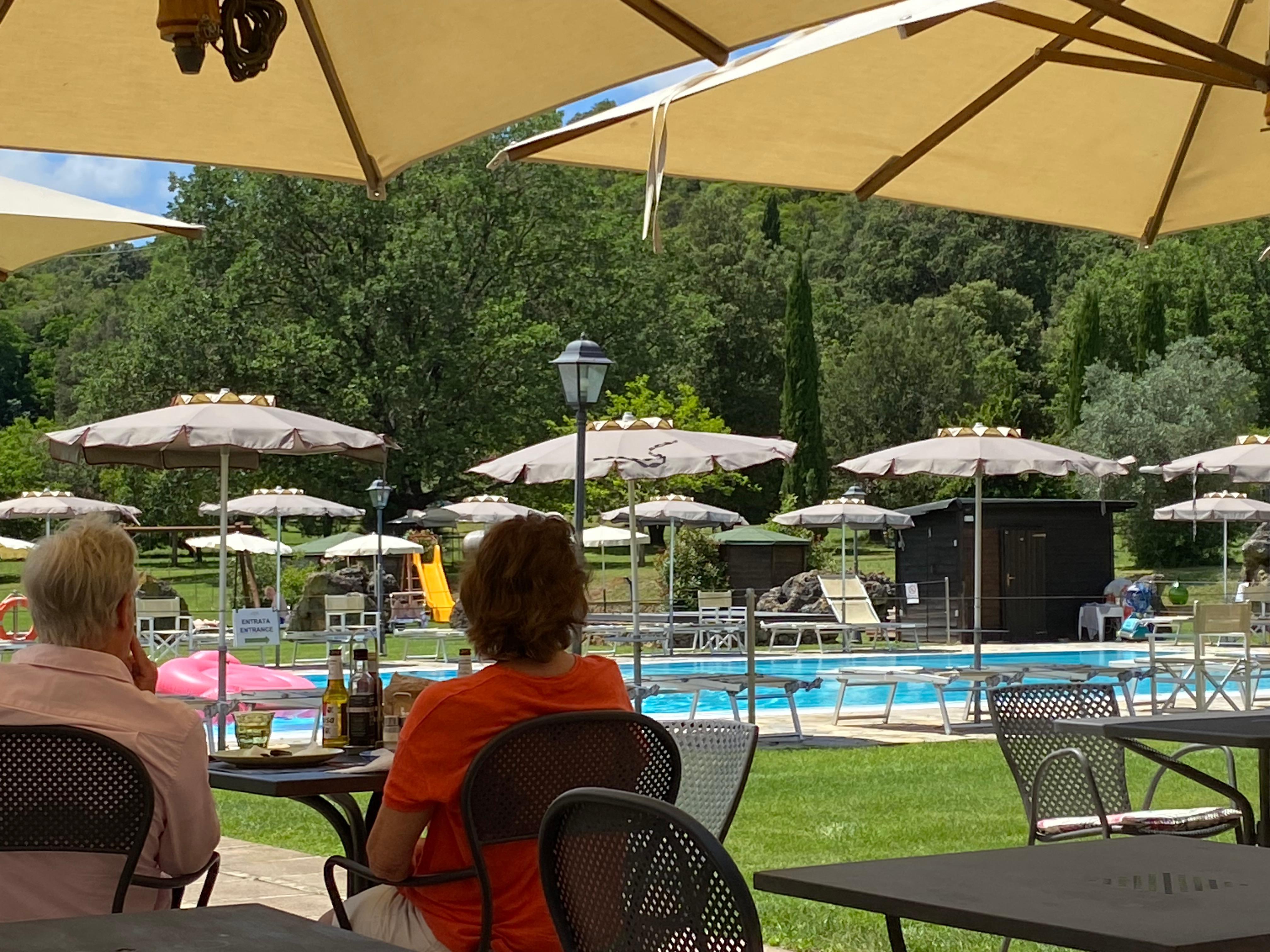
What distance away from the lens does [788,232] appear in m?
66.4

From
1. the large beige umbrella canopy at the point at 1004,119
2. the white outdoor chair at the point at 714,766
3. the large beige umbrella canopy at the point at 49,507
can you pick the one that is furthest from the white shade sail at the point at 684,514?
the white outdoor chair at the point at 714,766

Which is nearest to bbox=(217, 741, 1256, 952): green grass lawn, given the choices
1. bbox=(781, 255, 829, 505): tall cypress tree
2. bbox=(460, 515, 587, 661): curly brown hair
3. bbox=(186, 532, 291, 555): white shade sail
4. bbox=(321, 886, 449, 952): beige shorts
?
bbox=(321, 886, 449, 952): beige shorts

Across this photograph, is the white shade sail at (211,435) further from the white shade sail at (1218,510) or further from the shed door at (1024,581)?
the white shade sail at (1218,510)

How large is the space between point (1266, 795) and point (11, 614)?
87.3 ft

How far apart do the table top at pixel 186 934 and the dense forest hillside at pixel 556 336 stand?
3244cm

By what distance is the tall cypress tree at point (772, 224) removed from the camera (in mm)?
63406

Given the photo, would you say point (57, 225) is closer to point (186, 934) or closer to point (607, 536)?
point (186, 934)

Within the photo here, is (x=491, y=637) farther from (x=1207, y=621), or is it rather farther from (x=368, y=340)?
(x=368, y=340)

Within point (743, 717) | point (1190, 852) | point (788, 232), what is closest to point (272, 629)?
point (743, 717)

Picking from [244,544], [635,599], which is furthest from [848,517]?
[635,599]

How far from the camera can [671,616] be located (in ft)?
67.5

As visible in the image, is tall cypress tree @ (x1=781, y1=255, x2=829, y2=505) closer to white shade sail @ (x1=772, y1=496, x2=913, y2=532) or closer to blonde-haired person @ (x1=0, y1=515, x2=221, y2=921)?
white shade sail @ (x1=772, y1=496, x2=913, y2=532)

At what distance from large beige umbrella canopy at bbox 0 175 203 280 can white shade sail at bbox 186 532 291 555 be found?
21901 mm

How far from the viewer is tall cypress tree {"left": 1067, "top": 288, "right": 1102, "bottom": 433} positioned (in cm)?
4544
